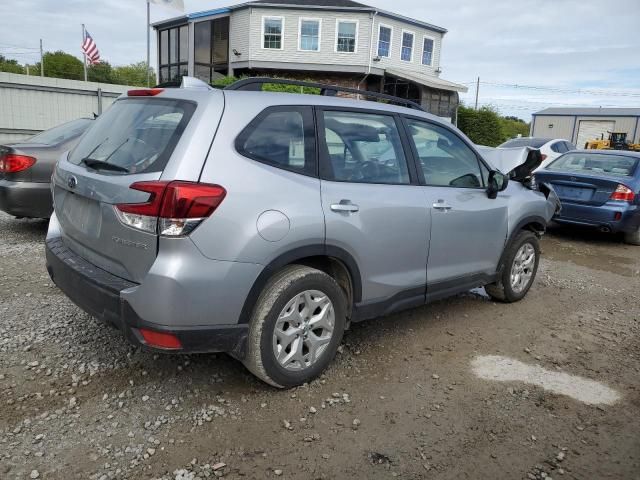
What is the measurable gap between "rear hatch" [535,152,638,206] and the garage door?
4548cm

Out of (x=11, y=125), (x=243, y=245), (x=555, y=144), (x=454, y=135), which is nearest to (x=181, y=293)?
(x=243, y=245)

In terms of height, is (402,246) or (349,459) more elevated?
(402,246)

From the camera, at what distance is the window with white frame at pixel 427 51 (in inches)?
1252

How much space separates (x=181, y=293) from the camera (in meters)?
2.68

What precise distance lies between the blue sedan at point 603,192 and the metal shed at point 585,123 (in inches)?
1791

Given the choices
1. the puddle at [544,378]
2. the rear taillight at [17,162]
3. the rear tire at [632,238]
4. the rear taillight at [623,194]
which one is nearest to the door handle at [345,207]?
the puddle at [544,378]

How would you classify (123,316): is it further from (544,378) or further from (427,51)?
(427,51)

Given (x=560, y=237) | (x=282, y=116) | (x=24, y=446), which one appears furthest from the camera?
(x=560, y=237)

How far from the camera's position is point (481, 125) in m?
32.3

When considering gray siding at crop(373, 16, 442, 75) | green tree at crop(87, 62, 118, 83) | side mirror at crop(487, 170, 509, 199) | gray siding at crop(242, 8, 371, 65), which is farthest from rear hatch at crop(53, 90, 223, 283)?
green tree at crop(87, 62, 118, 83)

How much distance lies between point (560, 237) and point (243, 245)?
7595 mm

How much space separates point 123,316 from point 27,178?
13.8ft

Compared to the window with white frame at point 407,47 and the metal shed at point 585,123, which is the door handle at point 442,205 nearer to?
the window with white frame at point 407,47

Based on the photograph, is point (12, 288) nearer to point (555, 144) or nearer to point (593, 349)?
point (593, 349)
